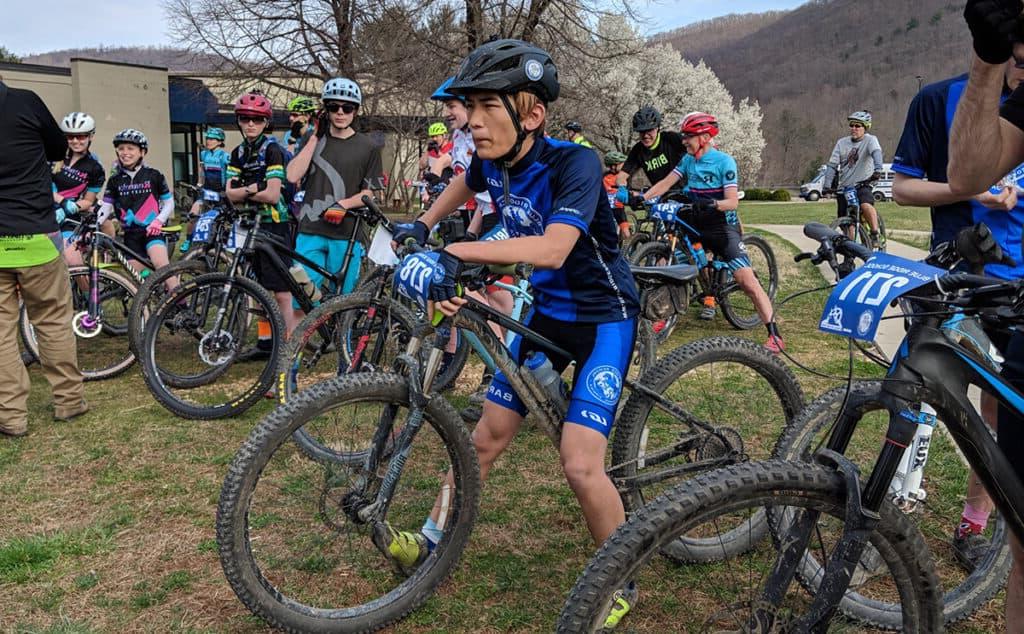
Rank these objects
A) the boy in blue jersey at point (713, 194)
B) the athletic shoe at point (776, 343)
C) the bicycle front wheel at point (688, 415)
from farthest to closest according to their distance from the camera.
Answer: the boy in blue jersey at point (713, 194), the athletic shoe at point (776, 343), the bicycle front wheel at point (688, 415)

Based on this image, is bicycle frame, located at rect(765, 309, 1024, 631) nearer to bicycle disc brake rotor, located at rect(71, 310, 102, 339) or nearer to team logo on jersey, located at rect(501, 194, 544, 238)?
team logo on jersey, located at rect(501, 194, 544, 238)

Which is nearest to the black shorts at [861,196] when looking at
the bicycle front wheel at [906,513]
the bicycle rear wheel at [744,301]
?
the bicycle rear wheel at [744,301]

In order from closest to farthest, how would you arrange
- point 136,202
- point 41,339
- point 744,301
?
1. point 41,339
2. point 136,202
3. point 744,301

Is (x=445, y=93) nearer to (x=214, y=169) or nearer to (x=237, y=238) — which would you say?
(x=237, y=238)

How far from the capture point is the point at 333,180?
22.0 feet

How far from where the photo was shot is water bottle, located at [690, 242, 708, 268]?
8.34 metres

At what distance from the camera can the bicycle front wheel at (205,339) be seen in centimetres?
575

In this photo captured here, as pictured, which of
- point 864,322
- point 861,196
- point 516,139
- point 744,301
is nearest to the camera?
point 864,322

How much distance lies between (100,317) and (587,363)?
564 cm

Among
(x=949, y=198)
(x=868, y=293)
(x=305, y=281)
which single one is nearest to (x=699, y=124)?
(x=305, y=281)

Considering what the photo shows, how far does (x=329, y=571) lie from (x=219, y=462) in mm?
1857

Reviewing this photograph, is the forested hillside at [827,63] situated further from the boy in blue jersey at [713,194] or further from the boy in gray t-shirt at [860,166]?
the boy in blue jersey at [713,194]

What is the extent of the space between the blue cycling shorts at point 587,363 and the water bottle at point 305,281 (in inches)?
134

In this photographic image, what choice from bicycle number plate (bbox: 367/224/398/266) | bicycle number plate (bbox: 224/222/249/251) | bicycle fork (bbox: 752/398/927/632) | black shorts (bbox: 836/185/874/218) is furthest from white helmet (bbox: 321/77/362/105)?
black shorts (bbox: 836/185/874/218)
